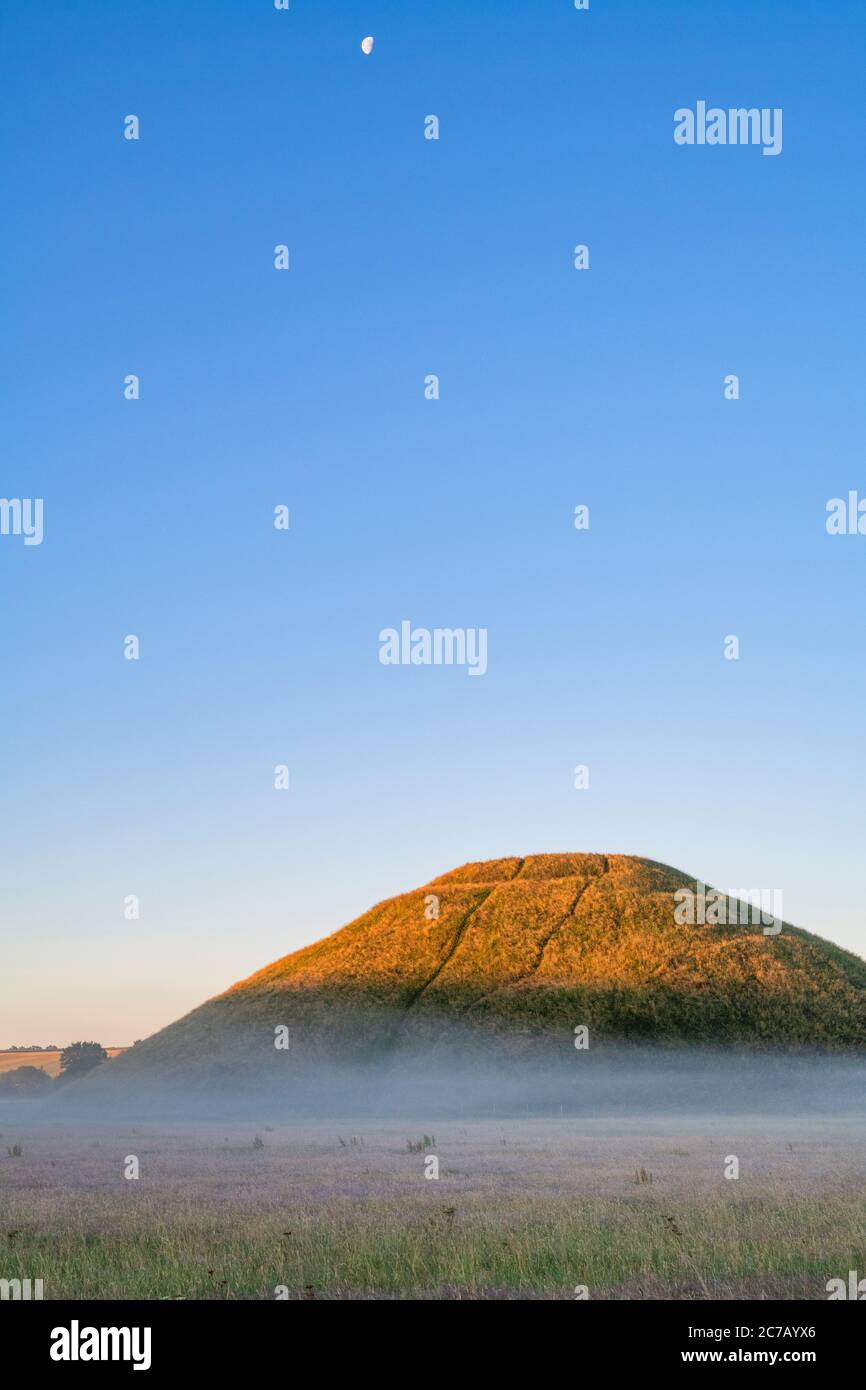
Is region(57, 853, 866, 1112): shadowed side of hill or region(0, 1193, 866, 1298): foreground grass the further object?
region(57, 853, 866, 1112): shadowed side of hill

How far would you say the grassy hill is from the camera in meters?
106

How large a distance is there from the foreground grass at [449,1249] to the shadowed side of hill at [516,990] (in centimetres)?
7857

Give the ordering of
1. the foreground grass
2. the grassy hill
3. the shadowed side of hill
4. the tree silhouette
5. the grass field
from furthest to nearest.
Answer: the tree silhouette < the grassy hill < the shadowed side of hill < the grass field < the foreground grass

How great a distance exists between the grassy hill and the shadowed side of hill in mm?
187

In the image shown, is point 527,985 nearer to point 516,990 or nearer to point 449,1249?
point 516,990

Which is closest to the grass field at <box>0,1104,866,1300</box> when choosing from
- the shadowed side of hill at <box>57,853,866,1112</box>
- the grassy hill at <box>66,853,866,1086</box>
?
the shadowed side of hill at <box>57,853,866,1112</box>

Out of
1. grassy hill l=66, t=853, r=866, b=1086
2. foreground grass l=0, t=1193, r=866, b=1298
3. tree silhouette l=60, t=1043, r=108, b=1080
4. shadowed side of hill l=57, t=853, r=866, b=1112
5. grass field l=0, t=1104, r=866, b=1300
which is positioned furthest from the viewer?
tree silhouette l=60, t=1043, r=108, b=1080

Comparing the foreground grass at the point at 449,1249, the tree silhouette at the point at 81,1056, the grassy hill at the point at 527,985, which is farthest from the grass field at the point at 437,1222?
the tree silhouette at the point at 81,1056

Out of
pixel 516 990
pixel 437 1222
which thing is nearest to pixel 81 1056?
pixel 516 990

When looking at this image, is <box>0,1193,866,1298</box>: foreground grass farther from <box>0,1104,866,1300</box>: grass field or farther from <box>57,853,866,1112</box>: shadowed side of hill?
<box>57,853,866,1112</box>: shadowed side of hill

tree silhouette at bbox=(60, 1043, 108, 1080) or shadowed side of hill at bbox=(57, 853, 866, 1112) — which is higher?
shadowed side of hill at bbox=(57, 853, 866, 1112)

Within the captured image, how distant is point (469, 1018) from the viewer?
11056cm

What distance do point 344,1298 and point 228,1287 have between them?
1733 mm
